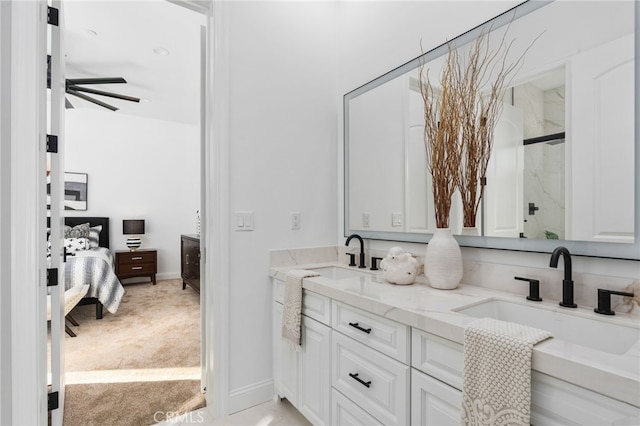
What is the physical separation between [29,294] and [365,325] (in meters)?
1.34

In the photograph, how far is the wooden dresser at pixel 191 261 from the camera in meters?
4.34

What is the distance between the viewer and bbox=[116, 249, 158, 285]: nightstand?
200 inches

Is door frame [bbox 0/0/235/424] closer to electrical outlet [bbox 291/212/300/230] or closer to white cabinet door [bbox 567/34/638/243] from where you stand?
electrical outlet [bbox 291/212/300/230]

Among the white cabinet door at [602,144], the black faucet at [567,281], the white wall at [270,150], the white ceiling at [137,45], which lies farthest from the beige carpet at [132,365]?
the white ceiling at [137,45]

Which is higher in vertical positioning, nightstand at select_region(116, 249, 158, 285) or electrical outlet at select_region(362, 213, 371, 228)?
electrical outlet at select_region(362, 213, 371, 228)

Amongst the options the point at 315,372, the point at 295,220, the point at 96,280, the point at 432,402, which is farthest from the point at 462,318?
the point at 96,280

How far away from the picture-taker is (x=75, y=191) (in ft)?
16.8

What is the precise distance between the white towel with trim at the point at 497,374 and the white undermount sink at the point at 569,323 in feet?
0.98

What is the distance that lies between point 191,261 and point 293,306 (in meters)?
3.35

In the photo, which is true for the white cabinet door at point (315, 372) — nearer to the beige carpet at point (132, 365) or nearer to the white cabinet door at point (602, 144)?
the beige carpet at point (132, 365)

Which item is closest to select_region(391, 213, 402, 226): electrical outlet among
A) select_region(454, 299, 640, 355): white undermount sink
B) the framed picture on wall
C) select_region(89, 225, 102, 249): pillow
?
select_region(454, 299, 640, 355): white undermount sink

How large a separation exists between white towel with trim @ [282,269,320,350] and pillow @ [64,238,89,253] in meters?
4.15

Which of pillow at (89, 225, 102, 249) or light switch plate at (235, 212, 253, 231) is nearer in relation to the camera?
light switch plate at (235, 212, 253, 231)

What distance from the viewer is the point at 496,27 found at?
143 cm
